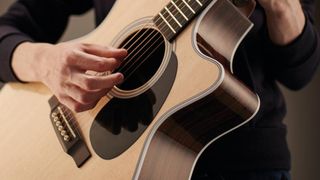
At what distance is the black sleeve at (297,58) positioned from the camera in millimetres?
717

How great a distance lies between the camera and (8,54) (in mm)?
867

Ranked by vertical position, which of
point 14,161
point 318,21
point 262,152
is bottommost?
point 318,21

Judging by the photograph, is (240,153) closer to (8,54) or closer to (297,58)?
(297,58)

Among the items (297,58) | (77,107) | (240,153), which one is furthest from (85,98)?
(297,58)

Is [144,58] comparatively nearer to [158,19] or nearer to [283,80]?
[158,19]

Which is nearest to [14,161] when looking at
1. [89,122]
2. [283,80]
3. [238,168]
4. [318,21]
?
[89,122]

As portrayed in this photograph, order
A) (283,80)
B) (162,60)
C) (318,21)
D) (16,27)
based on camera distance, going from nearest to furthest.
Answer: (162,60)
(283,80)
(16,27)
(318,21)

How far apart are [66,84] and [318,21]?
0.89 metres

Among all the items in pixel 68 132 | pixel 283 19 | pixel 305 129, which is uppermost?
pixel 68 132

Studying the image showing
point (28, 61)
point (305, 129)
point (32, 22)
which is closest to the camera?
point (28, 61)

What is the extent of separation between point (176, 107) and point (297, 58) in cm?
30

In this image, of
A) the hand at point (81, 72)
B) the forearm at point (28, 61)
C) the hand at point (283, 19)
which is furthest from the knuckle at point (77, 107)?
the hand at point (283, 19)

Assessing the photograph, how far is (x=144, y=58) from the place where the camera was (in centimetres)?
69

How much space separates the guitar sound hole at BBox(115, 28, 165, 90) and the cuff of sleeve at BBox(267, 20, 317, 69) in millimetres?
225
